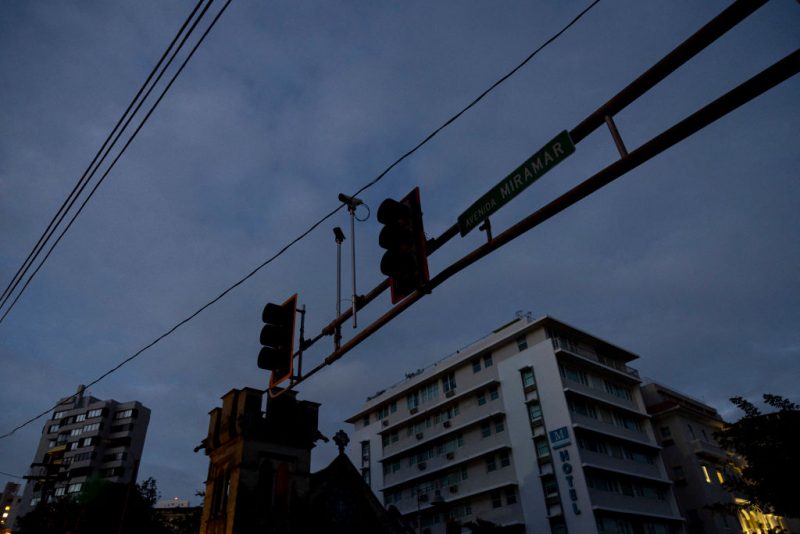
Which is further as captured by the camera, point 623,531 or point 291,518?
point 623,531

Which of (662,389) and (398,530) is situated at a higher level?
(662,389)

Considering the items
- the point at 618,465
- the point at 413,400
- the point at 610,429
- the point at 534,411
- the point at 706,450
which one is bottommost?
the point at 618,465

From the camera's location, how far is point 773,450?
88.8 ft

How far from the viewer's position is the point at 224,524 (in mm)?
17406

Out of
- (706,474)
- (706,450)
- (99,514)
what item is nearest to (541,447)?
(706,474)

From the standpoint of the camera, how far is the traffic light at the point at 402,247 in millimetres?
6449

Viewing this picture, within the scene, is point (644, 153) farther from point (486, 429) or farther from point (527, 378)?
point (486, 429)

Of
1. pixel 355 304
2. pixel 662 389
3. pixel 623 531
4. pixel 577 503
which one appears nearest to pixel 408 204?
pixel 355 304

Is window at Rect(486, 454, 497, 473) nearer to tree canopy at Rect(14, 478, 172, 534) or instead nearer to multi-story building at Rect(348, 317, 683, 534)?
multi-story building at Rect(348, 317, 683, 534)

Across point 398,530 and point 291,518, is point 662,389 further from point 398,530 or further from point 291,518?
point 291,518

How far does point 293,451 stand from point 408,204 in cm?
1591

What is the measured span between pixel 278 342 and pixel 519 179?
4771 millimetres

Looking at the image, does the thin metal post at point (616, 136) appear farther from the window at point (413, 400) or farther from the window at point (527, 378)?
the window at point (413, 400)

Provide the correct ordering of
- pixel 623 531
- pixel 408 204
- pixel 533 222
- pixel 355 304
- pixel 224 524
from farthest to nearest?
pixel 623 531, pixel 224 524, pixel 355 304, pixel 408 204, pixel 533 222
